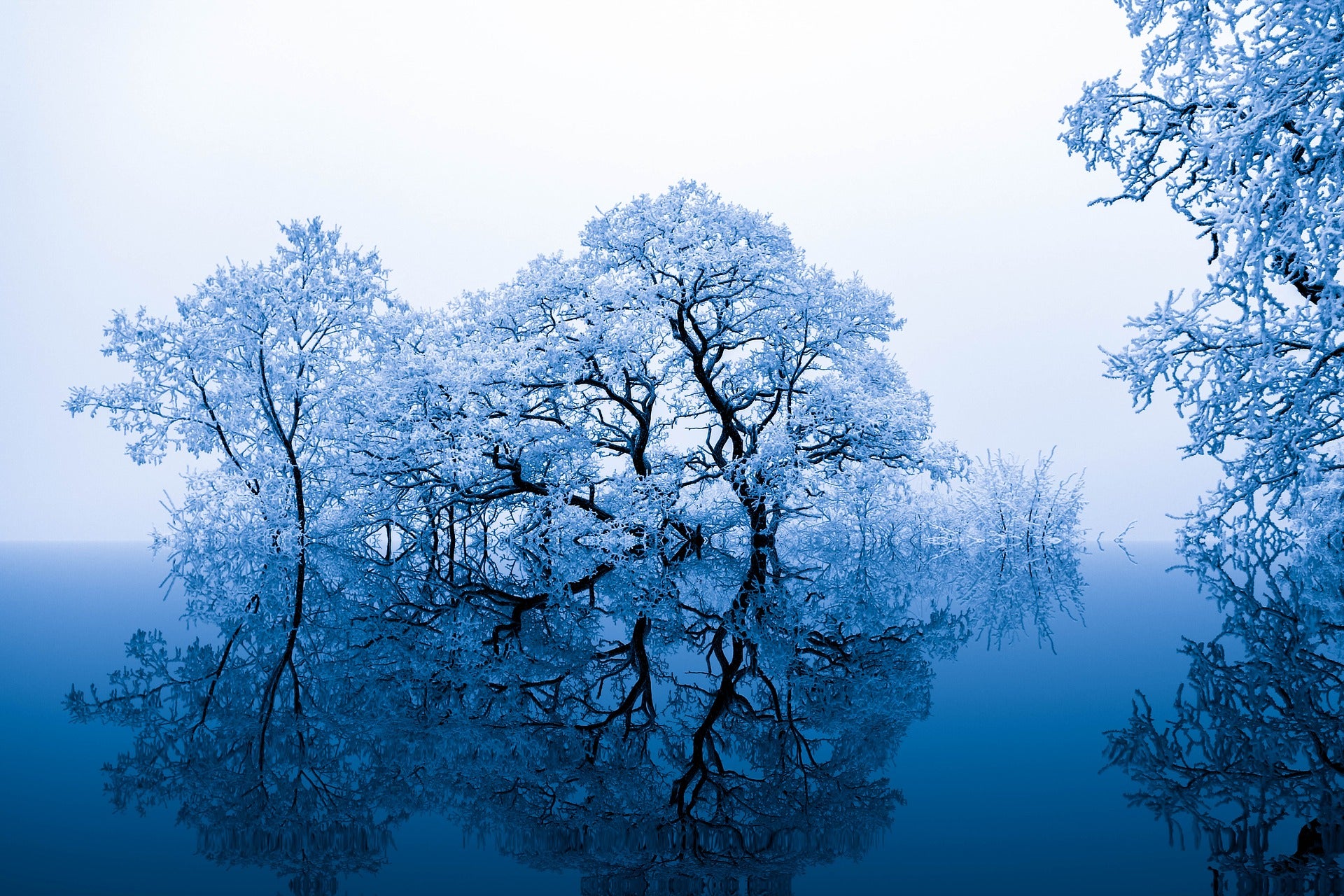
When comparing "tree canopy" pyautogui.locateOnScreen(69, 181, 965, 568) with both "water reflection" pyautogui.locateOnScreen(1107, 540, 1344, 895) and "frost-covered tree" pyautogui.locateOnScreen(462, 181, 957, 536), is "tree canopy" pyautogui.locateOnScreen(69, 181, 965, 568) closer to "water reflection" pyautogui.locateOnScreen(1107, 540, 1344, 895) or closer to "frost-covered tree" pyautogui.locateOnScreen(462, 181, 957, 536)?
"frost-covered tree" pyautogui.locateOnScreen(462, 181, 957, 536)

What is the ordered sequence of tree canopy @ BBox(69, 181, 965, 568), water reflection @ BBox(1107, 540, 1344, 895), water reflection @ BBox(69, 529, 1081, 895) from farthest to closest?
tree canopy @ BBox(69, 181, 965, 568) < water reflection @ BBox(69, 529, 1081, 895) < water reflection @ BBox(1107, 540, 1344, 895)

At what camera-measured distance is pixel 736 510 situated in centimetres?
2195

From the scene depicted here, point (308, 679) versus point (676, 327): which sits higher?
point (676, 327)

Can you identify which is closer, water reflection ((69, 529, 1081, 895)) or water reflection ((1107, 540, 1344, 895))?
water reflection ((1107, 540, 1344, 895))

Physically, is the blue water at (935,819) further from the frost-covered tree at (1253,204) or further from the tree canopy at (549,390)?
the tree canopy at (549,390)

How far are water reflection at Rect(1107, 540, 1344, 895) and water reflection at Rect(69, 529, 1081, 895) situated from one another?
175 centimetres

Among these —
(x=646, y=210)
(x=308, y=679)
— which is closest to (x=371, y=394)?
(x=646, y=210)

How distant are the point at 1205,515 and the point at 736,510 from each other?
35.4 feet

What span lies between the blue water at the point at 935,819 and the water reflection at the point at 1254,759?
0.21 m

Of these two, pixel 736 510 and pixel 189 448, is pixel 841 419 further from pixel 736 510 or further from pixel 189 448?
pixel 189 448

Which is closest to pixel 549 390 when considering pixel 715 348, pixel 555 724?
pixel 715 348

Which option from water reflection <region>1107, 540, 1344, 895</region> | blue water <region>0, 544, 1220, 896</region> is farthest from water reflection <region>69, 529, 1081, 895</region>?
water reflection <region>1107, 540, 1344, 895</region>

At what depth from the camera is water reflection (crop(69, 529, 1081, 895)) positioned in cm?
508

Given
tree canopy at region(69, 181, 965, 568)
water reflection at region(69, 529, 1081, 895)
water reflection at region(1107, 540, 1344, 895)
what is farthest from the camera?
tree canopy at region(69, 181, 965, 568)
